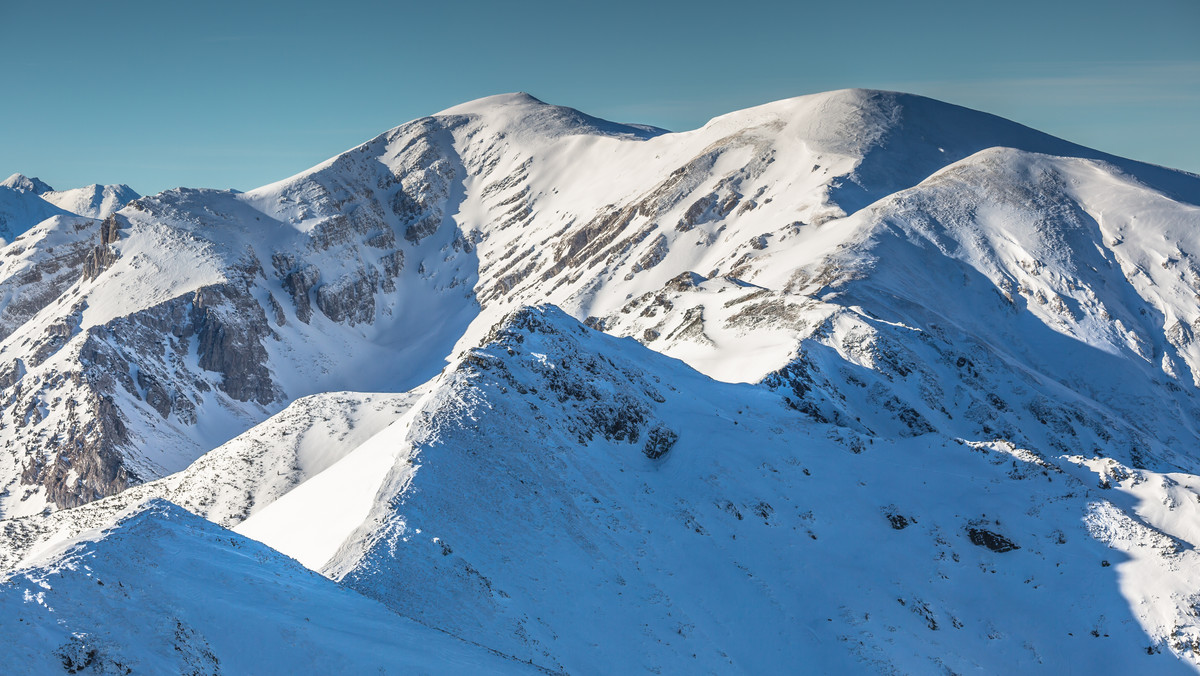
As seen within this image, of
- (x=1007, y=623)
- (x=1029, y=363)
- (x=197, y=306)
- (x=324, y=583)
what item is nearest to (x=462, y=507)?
(x=324, y=583)

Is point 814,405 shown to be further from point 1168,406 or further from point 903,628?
point 1168,406

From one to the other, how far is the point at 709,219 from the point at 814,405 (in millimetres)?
84985

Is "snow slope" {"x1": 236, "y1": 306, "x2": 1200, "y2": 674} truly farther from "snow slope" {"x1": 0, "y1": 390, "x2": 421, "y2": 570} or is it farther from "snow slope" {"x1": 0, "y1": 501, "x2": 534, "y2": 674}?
"snow slope" {"x1": 0, "y1": 390, "x2": 421, "y2": 570}

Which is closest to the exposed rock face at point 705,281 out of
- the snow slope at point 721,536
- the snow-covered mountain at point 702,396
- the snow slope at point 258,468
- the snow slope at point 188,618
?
the snow-covered mountain at point 702,396

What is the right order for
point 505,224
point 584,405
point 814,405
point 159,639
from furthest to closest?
Answer: point 505,224, point 814,405, point 584,405, point 159,639

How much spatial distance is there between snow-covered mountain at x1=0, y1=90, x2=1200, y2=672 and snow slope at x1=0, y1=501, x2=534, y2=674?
3896mm

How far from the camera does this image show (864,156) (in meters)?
144

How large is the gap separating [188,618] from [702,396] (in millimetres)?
38797

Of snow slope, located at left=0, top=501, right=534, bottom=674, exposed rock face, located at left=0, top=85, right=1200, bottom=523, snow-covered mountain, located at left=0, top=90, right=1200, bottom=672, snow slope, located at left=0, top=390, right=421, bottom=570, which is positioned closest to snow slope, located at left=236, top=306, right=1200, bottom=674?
snow-covered mountain, located at left=0, top=90, right=1200, bottom=672

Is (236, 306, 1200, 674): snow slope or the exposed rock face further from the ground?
the exposed rock face

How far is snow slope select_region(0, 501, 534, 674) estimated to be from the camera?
19.0 m

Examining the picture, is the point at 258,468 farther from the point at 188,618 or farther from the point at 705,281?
the point at 705,281

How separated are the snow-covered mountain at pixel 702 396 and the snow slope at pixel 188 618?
3.90 m

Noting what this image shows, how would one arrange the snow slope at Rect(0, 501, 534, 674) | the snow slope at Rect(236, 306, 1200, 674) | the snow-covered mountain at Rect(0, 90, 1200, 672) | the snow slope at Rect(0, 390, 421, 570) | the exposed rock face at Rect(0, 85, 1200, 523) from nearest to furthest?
the snow slope at Rect(0, 501, 534, 674), the snow slope at Rect(236, 306, 1200, 674), the snow-covered mountain at Rect(0, 90, 1200, 672), the snow slope at Rect(0, 390, 421, 570), the exposed rock face at Rect(0, 85, 1200, 523)
